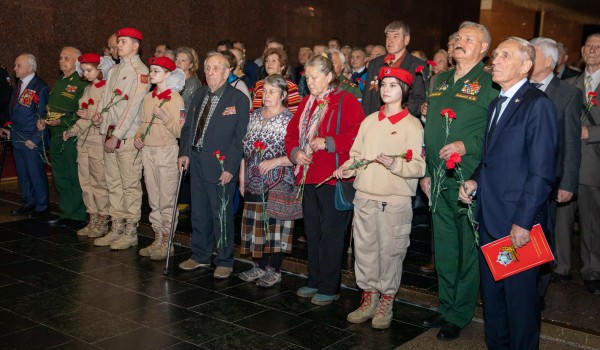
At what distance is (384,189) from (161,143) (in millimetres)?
2503

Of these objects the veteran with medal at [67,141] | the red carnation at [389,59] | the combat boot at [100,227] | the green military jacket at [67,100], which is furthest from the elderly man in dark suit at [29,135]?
the red carnation at [389,59]

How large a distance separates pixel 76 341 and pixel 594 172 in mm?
4190

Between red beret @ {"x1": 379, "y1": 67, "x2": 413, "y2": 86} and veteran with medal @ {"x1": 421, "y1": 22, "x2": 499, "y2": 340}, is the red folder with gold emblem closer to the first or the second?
veteran with medal @ {"x1": 421, "y1": 22, "x2": 499, "y2": 340}

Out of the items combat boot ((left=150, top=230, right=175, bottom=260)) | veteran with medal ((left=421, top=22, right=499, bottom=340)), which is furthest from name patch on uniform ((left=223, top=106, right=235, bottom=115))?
veteran with medal ((left=421, top=22, right=499, bottom=340))

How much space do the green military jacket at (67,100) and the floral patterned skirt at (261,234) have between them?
284 centimetres

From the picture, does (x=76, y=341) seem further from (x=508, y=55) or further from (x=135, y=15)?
(x=135, y=15)

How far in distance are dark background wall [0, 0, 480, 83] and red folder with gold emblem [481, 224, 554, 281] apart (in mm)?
8817

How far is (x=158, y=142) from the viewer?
20.4ft

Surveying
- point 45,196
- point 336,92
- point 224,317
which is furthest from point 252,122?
point 45,196

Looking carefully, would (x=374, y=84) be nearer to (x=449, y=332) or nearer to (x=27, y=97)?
(x=449, y=332)

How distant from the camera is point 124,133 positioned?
21.3 ft

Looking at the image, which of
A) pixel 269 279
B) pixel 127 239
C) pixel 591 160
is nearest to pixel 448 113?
pixel 591 160

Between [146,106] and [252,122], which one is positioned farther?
[146,106]

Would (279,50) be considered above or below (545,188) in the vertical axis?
above
